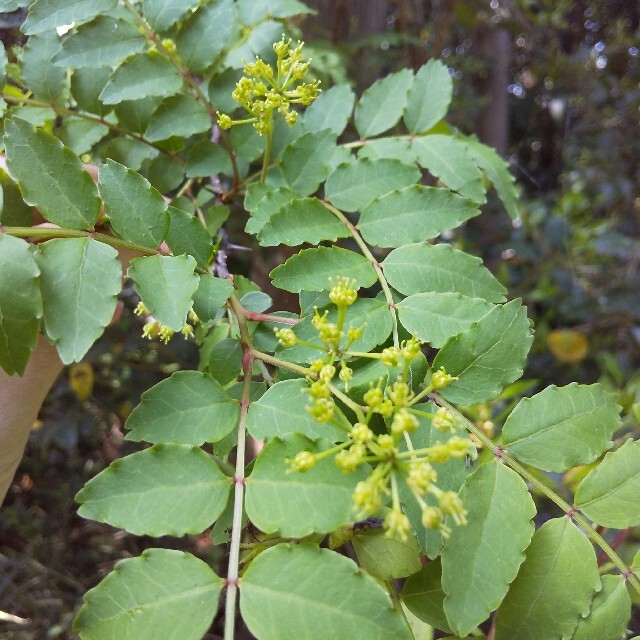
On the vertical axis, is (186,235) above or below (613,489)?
above

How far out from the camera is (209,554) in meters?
1.87

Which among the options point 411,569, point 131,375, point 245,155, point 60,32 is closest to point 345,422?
point 411,569

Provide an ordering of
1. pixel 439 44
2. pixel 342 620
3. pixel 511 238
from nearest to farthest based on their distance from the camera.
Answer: pixel 342 620 < pixel 439 44 < pixel 511 238

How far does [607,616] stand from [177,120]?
0.82 m

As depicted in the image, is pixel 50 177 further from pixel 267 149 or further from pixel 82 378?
pixel 82 378

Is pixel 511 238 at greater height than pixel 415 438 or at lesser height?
lesser

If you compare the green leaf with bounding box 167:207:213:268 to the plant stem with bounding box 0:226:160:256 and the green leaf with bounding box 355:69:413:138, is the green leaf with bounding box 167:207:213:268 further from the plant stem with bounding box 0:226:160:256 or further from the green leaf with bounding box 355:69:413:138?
the green leaf with bounding box 355:69:413:138

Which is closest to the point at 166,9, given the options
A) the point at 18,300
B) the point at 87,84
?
the point at 87,84

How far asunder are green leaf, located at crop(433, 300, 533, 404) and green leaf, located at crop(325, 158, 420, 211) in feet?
0.89

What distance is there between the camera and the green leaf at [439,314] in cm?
64

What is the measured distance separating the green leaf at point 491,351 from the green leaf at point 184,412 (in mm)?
241

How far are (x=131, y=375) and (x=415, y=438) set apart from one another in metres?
1.36

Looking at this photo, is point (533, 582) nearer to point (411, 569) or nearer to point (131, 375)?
point (411, 569)

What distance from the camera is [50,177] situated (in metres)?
0.64
